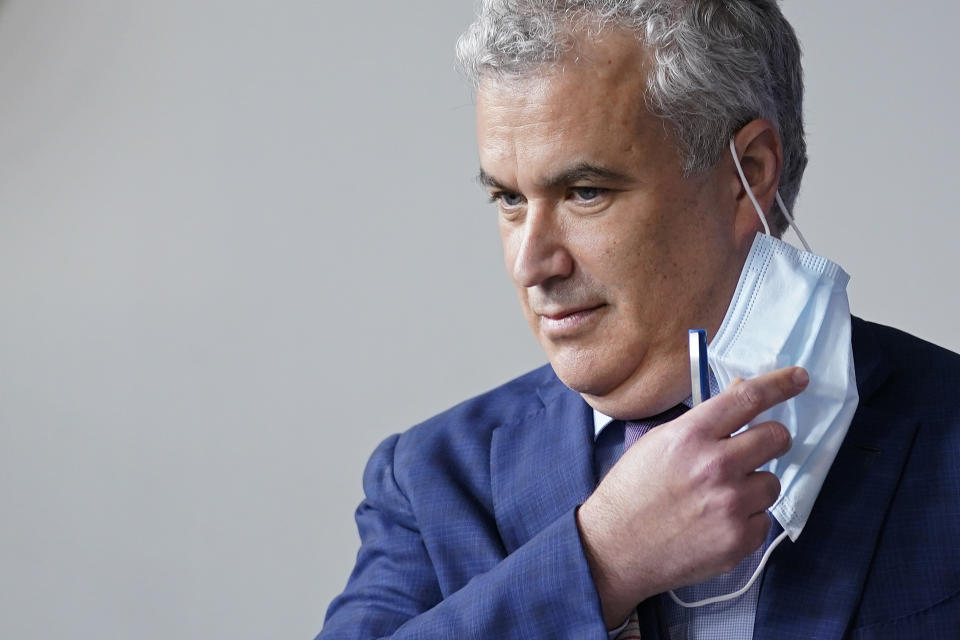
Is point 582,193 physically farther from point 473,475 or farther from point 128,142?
point 128,142

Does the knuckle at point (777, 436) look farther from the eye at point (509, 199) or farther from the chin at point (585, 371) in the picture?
the eye at point (509, 199)

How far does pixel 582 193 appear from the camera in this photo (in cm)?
146

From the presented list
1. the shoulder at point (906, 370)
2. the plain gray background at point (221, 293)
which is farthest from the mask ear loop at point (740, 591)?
the plain gray background at point (221, 293)

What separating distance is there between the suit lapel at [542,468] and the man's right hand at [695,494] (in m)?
0.24

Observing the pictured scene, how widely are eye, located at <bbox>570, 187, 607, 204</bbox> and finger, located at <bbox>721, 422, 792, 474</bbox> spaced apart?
13.9 inches

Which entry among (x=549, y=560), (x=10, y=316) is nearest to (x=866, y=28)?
(x=549, y=560)

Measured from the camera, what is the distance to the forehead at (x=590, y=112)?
1.43 meters

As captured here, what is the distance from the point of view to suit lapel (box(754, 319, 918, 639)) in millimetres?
1414

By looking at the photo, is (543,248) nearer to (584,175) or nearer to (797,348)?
(584,175)

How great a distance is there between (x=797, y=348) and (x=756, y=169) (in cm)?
28

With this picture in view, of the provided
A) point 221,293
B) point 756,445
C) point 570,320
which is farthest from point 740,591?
point 221,293

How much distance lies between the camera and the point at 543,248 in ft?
4.83

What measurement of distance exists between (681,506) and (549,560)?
0.61 feet

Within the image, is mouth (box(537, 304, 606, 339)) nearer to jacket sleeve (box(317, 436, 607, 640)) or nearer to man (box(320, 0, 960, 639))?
man (box(320, 0, 960, 639))
